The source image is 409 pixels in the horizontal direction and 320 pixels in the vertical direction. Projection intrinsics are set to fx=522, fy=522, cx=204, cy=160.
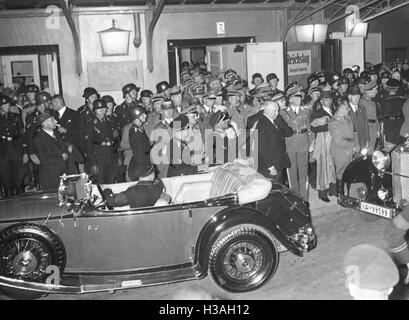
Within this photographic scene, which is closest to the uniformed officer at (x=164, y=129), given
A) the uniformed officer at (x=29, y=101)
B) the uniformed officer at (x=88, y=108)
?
the uniformed officer at (x=88, y=108)

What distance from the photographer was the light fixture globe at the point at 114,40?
1109 centimetres

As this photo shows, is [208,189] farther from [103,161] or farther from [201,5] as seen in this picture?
[201,5]

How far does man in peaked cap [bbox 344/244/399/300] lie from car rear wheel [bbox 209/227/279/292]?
2813 millimetres

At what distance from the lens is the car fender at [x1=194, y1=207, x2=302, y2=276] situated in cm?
564

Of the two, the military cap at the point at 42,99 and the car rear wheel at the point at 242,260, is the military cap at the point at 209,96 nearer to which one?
the military cap at the point at 42,99

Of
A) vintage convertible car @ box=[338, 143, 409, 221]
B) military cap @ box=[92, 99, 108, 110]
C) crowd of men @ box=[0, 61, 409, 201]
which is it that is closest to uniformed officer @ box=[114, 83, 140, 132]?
crowd of men @ box=[0, 61, 409, 201]

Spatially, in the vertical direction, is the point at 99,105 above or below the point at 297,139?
above

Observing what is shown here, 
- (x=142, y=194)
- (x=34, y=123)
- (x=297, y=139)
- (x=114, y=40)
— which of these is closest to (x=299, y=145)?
(x=297, y=139)

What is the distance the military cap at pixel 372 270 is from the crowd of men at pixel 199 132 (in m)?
4.54

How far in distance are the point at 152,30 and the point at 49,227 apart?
7690mm

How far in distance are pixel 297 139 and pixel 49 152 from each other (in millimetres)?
4038

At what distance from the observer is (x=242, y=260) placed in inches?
228

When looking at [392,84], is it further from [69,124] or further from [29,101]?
[29,101]
